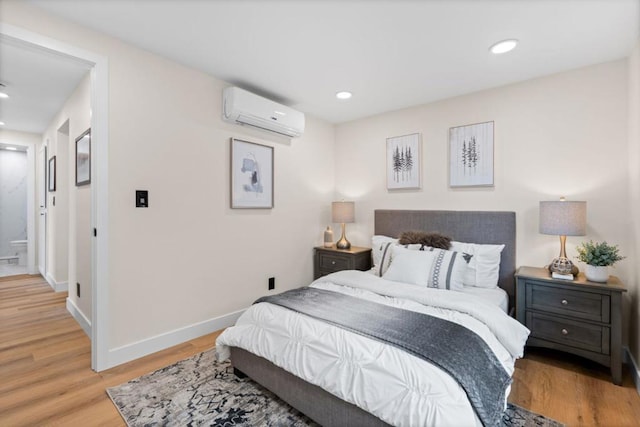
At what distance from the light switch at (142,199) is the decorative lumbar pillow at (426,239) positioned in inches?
96.3

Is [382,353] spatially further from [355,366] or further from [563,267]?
[563,267]

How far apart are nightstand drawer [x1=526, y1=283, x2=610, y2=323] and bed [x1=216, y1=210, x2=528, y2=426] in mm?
621

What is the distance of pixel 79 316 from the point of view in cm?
303

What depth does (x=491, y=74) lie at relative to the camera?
266cm

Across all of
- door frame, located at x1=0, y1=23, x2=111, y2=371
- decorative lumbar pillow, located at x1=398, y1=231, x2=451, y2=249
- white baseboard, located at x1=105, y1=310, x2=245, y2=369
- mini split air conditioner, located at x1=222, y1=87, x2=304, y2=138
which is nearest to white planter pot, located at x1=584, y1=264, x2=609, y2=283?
decorative lumbar pillow, located at x1=398, y1=231, x2=451, y2=249

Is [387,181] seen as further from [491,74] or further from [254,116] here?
[254,116]

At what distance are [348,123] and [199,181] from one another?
229 cm

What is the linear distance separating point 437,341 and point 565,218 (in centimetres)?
171

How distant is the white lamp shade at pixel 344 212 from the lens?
3805 mm

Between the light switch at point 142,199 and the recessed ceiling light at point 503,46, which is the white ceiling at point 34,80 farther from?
the recessed ceiling light at point 503,46

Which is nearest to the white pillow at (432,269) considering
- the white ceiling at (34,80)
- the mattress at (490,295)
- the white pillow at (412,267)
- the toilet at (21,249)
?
the white pillow at (412,267)

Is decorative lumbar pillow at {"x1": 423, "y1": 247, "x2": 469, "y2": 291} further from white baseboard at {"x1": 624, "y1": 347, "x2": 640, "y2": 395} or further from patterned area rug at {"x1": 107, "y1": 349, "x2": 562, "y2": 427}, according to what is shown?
white baseboard at {"x1": 624, "y1": 347, "x2": 640, "y2": 395}

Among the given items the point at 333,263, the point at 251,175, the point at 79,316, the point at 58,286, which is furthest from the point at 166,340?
the point at 58,286

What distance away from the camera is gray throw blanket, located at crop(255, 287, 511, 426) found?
1305 millimetres
